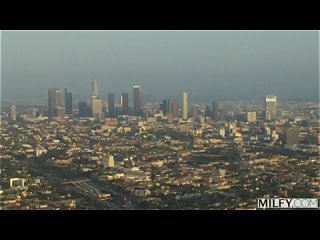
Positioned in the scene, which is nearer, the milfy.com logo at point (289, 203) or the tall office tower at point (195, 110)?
the milfy.com logo at point (289, 203)

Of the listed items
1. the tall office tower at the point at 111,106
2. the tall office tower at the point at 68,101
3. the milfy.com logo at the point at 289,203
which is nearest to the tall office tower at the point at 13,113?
the tall office tower at the point at 68,101

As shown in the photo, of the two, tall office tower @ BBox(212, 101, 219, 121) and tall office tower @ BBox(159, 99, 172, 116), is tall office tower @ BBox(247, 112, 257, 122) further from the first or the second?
tall office tower @ BBox(159, 99, 172, 116)

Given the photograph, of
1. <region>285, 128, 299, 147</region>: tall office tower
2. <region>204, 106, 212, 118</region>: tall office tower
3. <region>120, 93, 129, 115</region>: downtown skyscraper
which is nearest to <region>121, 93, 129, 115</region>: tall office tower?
<region>120, 93, 129, 115</region>: downtown skyscraper

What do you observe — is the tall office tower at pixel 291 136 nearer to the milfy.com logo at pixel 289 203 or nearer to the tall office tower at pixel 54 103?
the milfy.com logo at pixel 289 203
